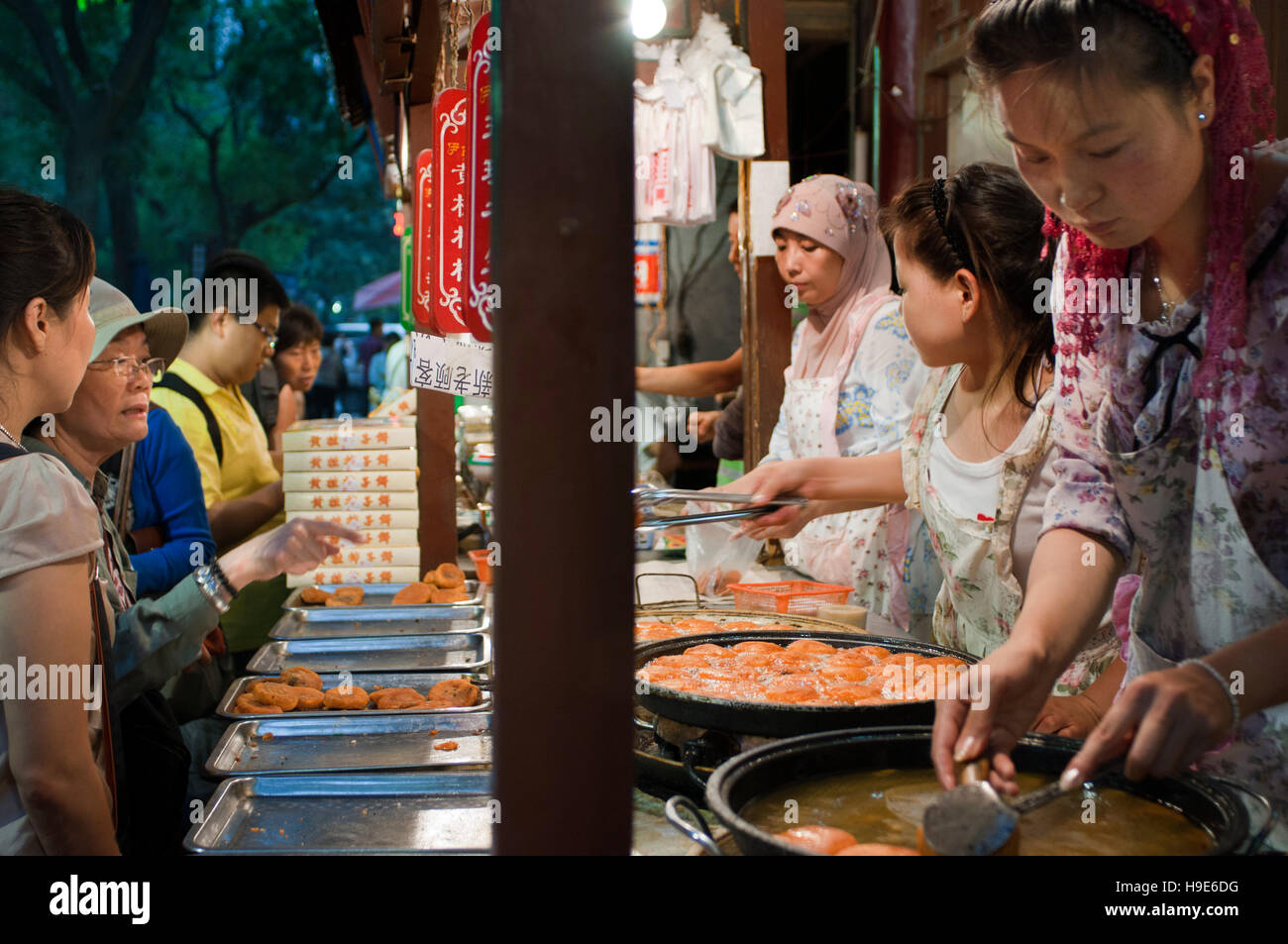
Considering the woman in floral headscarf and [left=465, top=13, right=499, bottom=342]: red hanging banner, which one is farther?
[left=465, top=13, right=499, bottom=342]: red hanging banner

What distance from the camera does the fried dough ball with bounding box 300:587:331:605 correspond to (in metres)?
3.72

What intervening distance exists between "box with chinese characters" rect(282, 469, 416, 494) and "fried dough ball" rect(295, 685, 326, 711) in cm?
144

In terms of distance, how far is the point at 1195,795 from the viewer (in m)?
1.27

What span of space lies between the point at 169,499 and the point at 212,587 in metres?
1.19

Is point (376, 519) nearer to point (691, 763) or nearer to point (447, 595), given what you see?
point (447, 595)

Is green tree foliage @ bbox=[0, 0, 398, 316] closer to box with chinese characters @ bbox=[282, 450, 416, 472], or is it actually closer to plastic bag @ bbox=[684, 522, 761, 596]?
box with chinese characters @ bbox=[282, 450, 416, 472]

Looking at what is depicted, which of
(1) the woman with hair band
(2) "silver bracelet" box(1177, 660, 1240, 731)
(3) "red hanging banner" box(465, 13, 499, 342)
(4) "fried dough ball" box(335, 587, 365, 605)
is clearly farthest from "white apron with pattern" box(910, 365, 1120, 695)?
(4) "fried dough ball" box(335, 587, 365, 605)

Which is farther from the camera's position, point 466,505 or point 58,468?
point 466,505

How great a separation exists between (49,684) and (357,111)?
23.0 feet

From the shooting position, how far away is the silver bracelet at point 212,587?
227cm

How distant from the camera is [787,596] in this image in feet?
9.17

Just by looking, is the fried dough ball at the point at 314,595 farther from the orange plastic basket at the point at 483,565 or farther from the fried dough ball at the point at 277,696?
the fried dough ball at the point at 277,696

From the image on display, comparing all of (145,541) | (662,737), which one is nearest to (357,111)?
(145,541)
